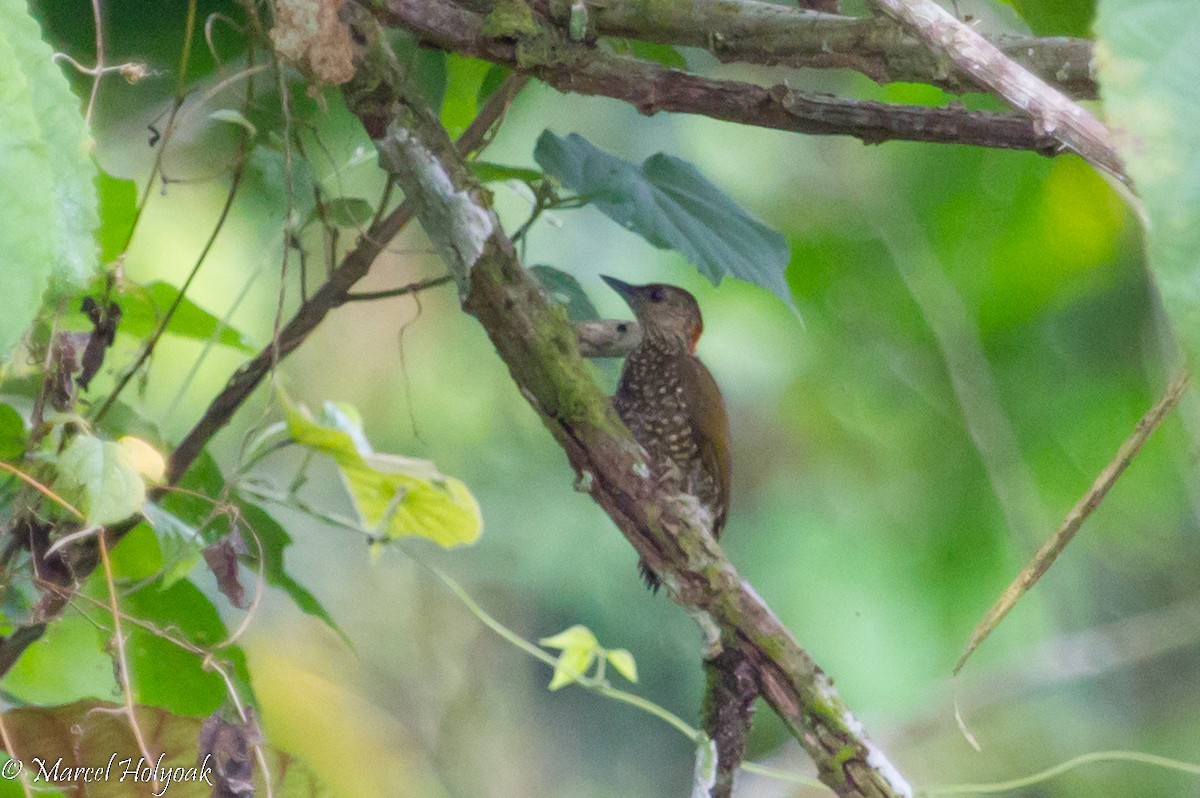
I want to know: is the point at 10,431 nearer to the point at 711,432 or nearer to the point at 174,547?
the point at 174,547

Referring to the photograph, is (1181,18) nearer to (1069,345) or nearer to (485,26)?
(485,26)

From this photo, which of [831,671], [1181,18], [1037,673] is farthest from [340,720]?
[1181,18]

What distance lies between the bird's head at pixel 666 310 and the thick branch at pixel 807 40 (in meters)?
1.01

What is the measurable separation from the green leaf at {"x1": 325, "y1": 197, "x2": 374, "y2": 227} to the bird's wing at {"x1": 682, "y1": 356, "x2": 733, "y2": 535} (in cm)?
79

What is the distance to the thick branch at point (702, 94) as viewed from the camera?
3.90 ft

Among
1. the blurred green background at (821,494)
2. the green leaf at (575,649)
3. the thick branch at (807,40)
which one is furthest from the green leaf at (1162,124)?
the blurred green background at (821,494)

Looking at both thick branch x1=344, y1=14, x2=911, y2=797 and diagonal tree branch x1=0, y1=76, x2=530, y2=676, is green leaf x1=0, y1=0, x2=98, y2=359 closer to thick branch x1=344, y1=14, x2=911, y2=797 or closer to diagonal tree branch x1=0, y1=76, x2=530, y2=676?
thick branch x1=344, y1=14, x2=911, y2=797

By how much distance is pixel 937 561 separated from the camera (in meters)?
3.30

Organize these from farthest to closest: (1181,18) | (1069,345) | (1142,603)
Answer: (1142,603) → (1069,345) → (1181,18)

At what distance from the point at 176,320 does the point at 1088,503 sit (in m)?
1.29

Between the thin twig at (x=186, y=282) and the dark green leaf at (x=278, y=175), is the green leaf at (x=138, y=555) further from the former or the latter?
the dark green leaf at (x=278, y=175)

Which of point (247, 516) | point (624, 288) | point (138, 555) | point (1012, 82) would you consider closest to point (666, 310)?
point (624, 288)

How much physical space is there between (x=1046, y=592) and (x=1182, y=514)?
1.54ft

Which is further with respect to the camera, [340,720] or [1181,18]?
[340,720]
